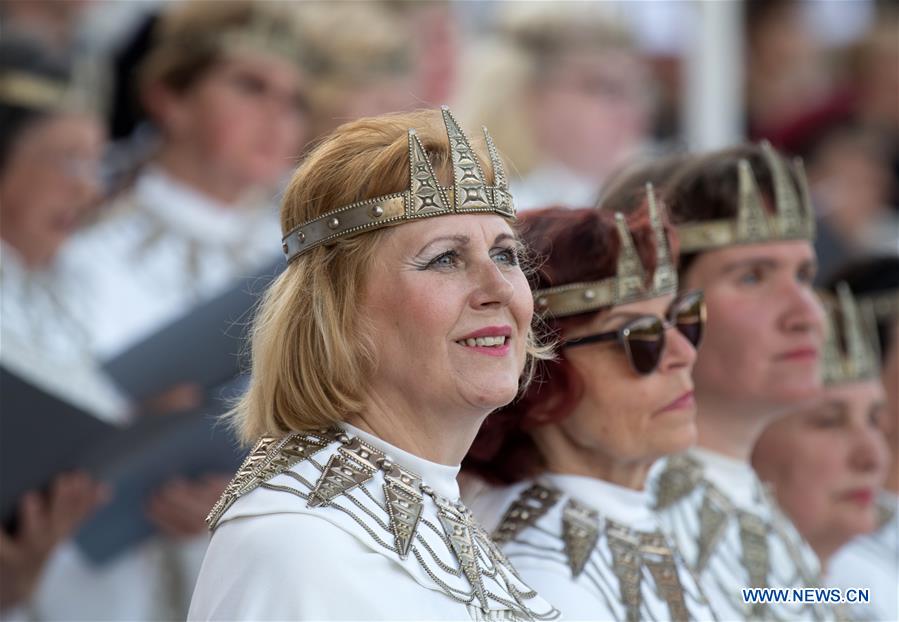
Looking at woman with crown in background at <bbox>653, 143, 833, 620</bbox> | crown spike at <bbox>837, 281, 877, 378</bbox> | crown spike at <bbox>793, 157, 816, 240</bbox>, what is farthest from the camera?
crown spike at <bbox>837, 281, 877, 378</bbox>

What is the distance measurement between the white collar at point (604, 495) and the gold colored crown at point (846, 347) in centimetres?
142

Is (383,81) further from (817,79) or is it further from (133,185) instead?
(817,79)

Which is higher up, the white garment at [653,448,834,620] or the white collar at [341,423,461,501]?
the white collar at [341,423,461,501]

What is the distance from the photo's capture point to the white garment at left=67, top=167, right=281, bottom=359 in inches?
235

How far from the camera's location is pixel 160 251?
631cm

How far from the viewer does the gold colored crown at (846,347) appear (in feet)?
16.1

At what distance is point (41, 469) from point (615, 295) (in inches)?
70.5

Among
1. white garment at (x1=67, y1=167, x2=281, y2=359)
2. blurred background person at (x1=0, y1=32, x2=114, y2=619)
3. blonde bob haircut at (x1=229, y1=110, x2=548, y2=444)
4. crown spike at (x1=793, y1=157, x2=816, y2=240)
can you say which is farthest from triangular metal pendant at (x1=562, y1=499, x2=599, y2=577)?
white garment at (x1=67, y1=167, x2=281, y2=359)

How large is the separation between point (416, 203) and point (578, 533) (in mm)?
1032

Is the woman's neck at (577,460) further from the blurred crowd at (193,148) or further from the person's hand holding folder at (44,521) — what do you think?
the person's hand holding folder at (44,521)

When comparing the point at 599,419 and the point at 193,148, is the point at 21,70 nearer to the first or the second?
the point at 193,148

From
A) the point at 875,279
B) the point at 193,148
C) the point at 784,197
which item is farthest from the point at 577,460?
the point at 193,148

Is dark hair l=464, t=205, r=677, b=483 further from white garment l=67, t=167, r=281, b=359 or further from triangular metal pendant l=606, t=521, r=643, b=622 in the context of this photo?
white garment l=67, t=167, r=281, b=359

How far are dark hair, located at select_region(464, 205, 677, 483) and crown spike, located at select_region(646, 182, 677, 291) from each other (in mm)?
17
